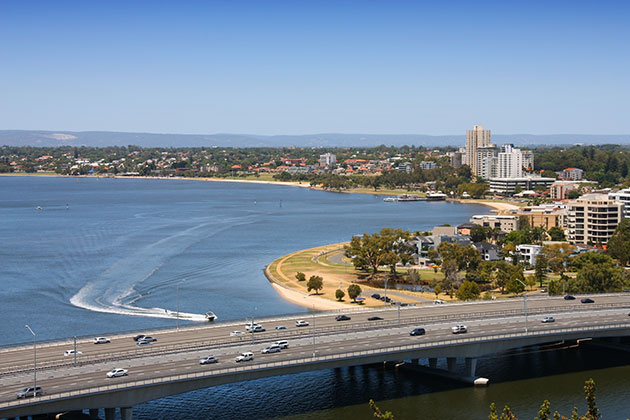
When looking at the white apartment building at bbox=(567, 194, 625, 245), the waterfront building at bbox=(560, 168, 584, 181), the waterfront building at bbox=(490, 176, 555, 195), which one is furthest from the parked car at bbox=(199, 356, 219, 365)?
the waterfront building at bbox=(560, 168, 584, 181)

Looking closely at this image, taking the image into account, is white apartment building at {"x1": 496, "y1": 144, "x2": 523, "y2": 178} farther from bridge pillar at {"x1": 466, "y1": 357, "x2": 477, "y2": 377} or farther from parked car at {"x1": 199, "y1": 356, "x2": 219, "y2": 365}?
parked car at {"x1": 199, "y1": 356, "x2": 219, "y2": 365}

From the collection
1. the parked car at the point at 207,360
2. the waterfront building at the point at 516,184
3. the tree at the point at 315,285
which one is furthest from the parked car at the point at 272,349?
the waterfront building at the point at 516,184

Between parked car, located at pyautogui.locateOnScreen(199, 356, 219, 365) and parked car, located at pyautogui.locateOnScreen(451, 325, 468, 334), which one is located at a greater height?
parked car, located at pyautogui.locateOnScreen(199, 356, 219, 365)

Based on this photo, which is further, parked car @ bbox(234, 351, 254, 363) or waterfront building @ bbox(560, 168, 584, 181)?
waterfront building @ bbox(560, 168, 584, 181)

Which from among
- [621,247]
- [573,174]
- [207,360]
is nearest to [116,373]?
[207,360]

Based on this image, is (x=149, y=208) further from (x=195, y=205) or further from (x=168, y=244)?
(x=168, y=244)

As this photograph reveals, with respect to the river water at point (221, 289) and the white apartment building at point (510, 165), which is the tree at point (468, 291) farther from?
the white apartment building at point (510, 165)

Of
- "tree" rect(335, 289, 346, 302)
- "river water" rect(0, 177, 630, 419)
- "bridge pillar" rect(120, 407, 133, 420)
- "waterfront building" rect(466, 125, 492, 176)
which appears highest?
"waterfront building" rect(466, 125, 492, 176)

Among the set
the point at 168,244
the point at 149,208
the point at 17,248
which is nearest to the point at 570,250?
the point at 168,244
